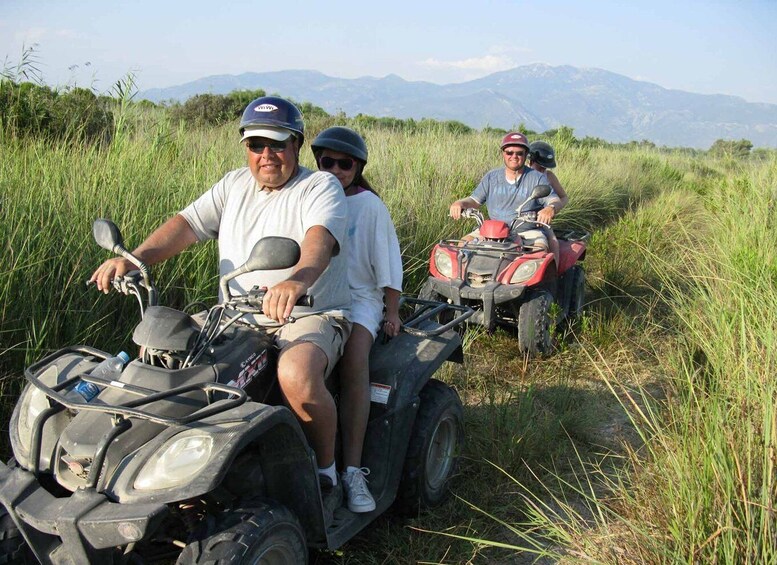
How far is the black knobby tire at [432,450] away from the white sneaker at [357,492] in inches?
15.6

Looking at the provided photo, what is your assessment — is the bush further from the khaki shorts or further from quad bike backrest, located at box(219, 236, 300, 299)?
quad bike backrest, located at box(219, 236, 300, 299)

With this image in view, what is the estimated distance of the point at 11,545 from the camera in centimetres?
224

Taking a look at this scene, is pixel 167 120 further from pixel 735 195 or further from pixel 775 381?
pixel 735 195

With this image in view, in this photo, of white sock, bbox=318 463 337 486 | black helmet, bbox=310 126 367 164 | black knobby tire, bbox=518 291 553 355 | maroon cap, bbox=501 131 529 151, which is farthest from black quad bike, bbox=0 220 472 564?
maroon cap, bbox=501 131 529 151

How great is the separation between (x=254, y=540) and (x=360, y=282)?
1.63 m

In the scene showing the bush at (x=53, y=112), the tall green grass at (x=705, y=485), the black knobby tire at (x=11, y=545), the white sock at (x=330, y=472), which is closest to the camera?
the black knobby tire at (x=11, y=545)

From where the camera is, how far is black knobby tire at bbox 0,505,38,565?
222 centimetres

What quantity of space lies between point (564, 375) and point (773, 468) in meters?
3.02

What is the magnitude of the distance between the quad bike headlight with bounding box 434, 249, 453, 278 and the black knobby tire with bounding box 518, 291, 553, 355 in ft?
2.45

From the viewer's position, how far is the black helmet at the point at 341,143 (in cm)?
368

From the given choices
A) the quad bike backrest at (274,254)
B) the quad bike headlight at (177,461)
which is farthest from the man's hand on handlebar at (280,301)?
the quad bike headlight at (177,461)

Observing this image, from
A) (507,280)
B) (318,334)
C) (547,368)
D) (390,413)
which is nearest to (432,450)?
(390,413)

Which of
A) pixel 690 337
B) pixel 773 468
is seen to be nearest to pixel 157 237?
pixel 773 468

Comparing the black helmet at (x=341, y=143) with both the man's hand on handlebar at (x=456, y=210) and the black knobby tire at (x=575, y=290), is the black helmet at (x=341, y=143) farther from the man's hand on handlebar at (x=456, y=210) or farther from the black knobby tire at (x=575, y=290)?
the black knobby tire at (x=575, y=290)
